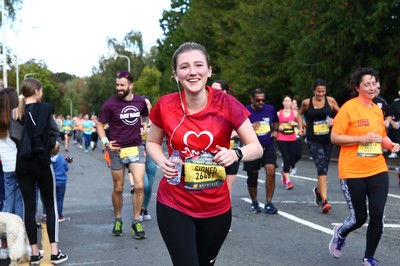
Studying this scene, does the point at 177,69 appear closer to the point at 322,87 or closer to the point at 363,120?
the point at 363,120

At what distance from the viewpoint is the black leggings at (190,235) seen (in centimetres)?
357

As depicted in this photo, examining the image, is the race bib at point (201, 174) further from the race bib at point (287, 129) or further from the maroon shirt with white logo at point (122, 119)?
the race bib at point (287, 129)

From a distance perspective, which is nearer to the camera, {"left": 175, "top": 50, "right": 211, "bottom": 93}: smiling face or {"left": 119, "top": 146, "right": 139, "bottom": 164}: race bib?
{"left": 175, "top": 50, "right": 211, "bottom": 93}: smiling face

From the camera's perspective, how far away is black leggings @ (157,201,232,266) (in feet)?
11.7

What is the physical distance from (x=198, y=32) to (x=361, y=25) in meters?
26.2

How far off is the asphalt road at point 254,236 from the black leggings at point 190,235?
2.13 metres

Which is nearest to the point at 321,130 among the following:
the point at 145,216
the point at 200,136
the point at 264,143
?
the point at 264,143

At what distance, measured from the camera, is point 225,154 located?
3430 mm

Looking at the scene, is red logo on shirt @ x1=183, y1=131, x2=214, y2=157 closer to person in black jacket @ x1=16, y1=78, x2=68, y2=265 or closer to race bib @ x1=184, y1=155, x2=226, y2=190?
race bib @ x1=184, y1=155, x2=226, y2=190

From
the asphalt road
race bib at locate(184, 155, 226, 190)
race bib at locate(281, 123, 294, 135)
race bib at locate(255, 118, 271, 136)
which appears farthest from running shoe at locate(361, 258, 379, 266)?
race bib at locate(281, 123, 294, 135)

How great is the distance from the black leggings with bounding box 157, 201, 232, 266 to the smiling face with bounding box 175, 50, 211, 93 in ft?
2.56

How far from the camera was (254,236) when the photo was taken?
7090mm

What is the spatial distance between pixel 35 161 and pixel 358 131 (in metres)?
3.17

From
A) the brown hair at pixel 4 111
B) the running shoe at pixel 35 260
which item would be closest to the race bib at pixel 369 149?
the running shoe at pixel 35 260
